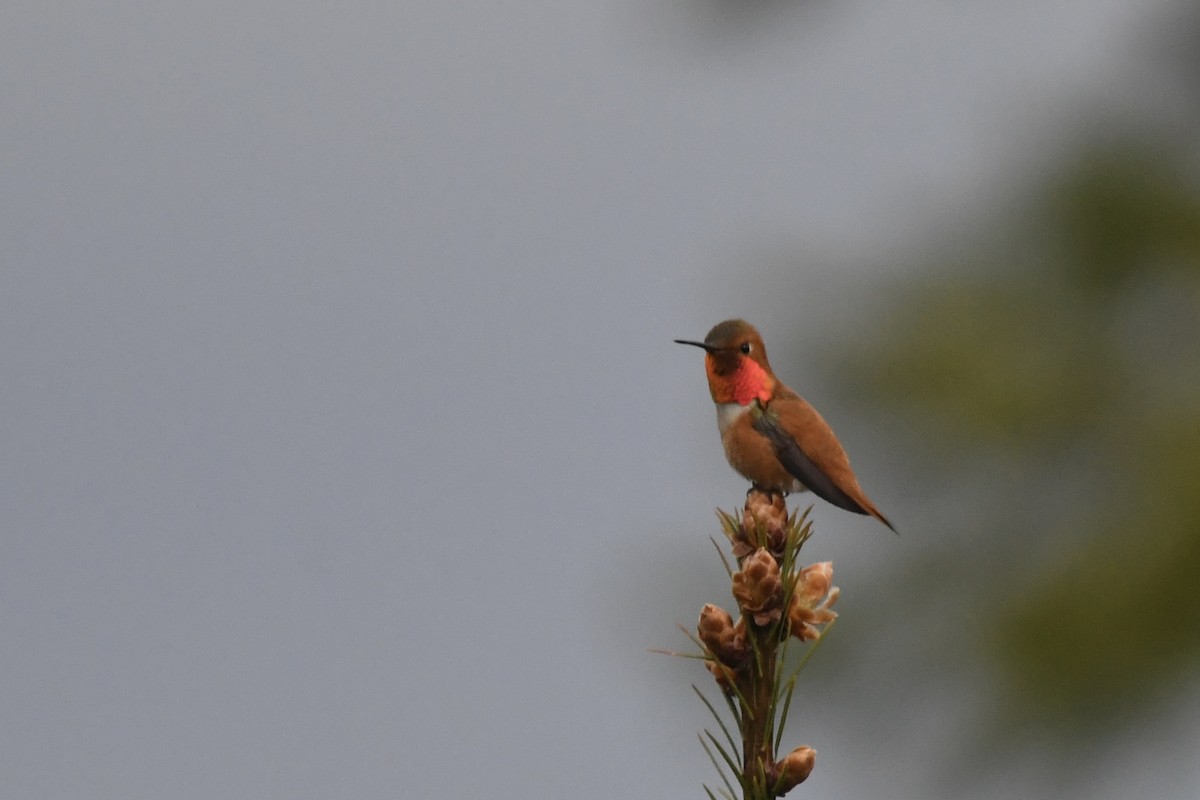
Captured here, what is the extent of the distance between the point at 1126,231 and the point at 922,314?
91 cm

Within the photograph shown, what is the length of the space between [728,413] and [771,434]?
0.23ft

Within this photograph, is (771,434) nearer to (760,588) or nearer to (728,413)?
(728,413)

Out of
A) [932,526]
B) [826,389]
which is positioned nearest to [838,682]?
[932,526]

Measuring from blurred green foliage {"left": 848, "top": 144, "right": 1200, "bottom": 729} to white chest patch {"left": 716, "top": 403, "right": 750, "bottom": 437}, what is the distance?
10.3 ft

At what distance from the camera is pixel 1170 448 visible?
16.9 ft

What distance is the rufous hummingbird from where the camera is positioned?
223 cm

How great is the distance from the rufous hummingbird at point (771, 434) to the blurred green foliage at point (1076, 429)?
307 cm

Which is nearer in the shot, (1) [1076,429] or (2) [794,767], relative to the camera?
(2) [794,767]

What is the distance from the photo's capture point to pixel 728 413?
7.50 feet

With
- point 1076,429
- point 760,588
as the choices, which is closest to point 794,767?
point 760,588

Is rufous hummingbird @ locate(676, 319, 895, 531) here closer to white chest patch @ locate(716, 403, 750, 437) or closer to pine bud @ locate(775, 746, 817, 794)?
white chest patch @ locate(716, 403, 750, 437)

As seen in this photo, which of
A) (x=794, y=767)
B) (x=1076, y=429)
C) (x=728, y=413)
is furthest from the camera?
(x=1076, y=429)

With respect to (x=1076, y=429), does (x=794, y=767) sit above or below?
above

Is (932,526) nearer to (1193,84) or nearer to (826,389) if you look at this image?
(826,389)
